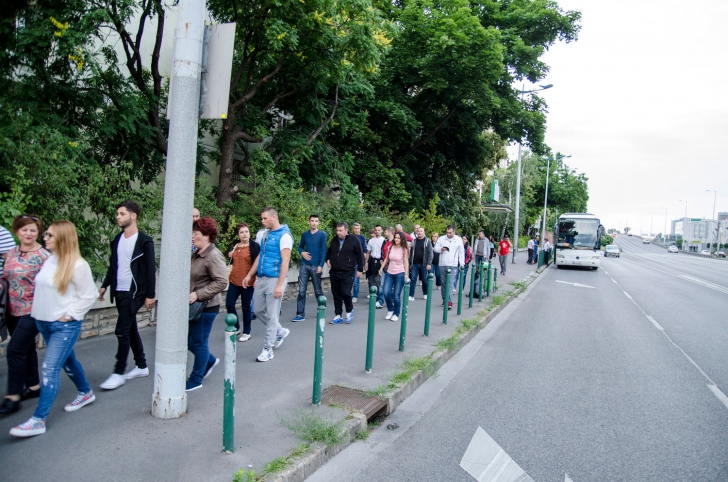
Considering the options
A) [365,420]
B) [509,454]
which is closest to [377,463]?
[365,420]

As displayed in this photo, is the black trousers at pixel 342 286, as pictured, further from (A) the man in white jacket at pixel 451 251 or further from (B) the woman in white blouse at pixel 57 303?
(B) the woman in white blouse at pixel 57 303

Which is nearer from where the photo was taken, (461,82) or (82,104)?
(82,104)

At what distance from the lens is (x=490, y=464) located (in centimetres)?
381

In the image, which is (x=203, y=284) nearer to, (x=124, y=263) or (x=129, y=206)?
(x=124, y=263)

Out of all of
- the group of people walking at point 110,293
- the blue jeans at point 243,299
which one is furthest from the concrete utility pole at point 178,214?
the blue jeans at point 243,299

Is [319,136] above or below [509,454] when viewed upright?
above

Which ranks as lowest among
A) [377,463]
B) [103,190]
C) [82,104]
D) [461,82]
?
[377,463]

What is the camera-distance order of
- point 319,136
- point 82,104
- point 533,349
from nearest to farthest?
point 533,349 < point 82,104 < point 319,136

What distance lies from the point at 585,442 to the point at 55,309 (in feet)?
14.7

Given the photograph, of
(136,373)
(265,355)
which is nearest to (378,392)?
(265,355)

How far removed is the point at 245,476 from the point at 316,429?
2.69 ft

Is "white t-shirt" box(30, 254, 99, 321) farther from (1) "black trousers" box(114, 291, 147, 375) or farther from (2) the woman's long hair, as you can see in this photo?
(1) "black trousers" box(114, 291, 147, 375)

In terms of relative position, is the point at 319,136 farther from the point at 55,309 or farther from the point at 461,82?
the point at 55,309

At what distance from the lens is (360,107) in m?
16.9
